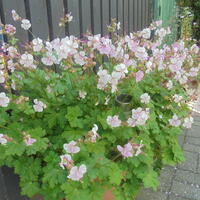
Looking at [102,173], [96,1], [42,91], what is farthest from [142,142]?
[96,1]

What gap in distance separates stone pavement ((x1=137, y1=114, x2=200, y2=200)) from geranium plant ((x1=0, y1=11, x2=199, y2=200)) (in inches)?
27.4

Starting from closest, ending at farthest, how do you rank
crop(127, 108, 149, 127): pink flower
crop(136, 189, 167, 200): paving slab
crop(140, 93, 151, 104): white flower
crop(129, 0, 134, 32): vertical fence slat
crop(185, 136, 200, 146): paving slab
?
crop(127, 108, 149, 127): pink flower < crop(140, 93, 151, 104): white flower < crop(136, 189, 167, 200): paving slab < crop(185, 136, 200, 146): paving slab < crop(129, 0, 134, 32): vertical fence slat

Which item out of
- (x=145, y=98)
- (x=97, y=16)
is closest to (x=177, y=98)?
(x=145, y=98)

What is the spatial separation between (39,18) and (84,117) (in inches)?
33.1

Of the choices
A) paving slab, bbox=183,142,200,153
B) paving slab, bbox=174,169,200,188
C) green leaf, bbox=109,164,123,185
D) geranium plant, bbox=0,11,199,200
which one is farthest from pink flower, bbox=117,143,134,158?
paving slab, bbox=183,142,200,153

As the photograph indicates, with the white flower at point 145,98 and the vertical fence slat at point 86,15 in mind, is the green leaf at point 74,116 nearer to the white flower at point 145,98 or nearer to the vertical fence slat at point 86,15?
the white flower at point 145,98

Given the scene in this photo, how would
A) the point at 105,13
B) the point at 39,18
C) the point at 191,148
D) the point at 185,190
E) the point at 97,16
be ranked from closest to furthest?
the point at 39,18, the point at 185,190, the point at 97,16, the point at 105,13, the point at 191,148

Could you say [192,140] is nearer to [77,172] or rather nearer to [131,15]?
[131,15]

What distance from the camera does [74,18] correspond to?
8.71ft

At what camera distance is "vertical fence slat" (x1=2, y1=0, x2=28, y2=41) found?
1938 mm

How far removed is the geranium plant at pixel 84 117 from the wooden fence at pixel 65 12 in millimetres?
247

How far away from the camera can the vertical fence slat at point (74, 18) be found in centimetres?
259

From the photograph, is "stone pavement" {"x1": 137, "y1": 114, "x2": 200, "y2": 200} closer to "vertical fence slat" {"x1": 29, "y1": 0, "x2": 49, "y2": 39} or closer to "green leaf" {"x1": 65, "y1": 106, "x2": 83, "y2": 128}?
"green leaf" {"x1": 65, "y1": 106, "x2": 83, "y2": 128}

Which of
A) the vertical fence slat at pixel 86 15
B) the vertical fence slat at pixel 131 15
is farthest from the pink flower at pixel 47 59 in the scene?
the vertical fence slat at pixel 131 15
